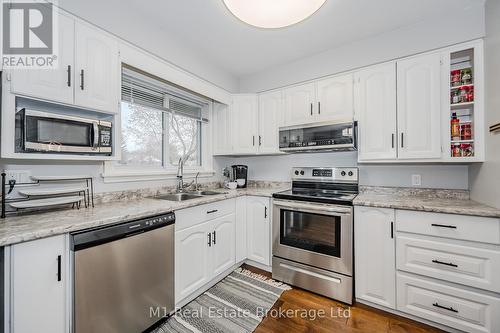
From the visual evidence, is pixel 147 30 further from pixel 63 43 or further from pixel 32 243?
pixel 32 243

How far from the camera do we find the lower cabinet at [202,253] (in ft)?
5.88

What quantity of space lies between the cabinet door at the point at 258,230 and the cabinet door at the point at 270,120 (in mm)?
750

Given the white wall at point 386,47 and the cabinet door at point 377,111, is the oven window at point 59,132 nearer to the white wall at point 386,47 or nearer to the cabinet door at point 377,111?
the white wall at point 386,47

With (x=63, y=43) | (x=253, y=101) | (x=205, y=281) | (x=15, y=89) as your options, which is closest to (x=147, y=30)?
(x=63, y=43)

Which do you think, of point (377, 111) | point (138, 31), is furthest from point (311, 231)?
point (138, 31)

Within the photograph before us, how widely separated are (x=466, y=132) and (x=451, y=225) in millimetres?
872

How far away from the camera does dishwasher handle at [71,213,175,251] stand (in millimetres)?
1174

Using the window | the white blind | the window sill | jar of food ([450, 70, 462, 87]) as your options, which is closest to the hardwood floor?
the window sill

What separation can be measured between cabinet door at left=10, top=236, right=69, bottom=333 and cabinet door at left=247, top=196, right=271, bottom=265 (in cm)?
173

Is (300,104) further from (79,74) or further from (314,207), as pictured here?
(79,74)

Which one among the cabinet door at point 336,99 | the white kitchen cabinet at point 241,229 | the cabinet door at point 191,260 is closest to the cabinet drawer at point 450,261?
the cabinet door at point 336,99

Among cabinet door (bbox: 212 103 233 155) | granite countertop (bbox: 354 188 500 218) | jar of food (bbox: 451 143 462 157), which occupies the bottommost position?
granite countertop (bbox: 354 188 500 218)

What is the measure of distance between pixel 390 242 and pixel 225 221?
1.54 meters

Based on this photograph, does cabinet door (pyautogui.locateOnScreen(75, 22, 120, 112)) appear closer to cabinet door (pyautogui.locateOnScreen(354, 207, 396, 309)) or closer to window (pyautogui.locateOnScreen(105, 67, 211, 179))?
window (pyautogui.locateOnScreen(105, 67, 211, 179))
